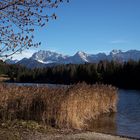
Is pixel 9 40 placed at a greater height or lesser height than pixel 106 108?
greater

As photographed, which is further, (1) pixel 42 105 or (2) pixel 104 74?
(2) pixel 104 74

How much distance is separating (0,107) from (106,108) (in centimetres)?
1340

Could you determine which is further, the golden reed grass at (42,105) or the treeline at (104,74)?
the treeline at (104,74)

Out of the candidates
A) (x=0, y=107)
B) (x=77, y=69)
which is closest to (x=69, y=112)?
(x=0, y=107)

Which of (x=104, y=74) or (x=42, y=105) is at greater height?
(x=104, y=74)

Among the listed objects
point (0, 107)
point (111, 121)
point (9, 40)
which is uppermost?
point (9, 40)

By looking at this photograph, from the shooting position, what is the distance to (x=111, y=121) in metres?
25.0

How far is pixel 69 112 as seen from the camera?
1797cm

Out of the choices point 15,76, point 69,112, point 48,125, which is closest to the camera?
point 48,125

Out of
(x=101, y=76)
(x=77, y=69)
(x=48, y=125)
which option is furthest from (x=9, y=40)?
(x=77, y=69)

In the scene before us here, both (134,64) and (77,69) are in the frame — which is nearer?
(134,64)

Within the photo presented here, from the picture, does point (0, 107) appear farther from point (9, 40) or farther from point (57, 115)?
point (9, 40)

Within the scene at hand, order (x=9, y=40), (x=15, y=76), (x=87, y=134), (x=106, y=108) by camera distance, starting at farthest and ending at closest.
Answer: (x=15, y=76) < (x=106, y=108) < (x=87, y=134) < (x=9, y=40)

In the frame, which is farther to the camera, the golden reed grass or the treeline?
the treeline
